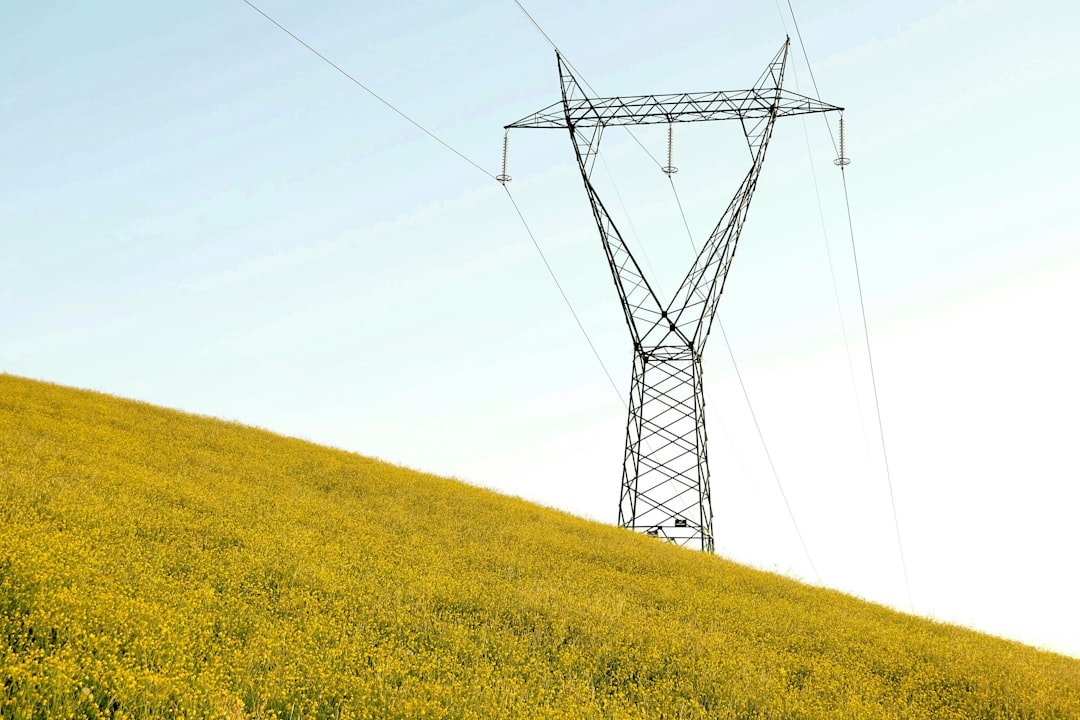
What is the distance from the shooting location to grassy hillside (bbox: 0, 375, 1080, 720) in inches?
308

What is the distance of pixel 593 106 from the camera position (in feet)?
96.4

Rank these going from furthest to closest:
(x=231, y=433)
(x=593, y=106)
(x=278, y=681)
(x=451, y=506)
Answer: (x=593, y=106) < (x=231, y=433) < (x=451, y=506) < (x=278, y=681)

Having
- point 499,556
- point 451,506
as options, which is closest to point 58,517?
point 499,556

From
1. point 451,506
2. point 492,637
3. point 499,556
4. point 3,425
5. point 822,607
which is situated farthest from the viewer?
point 451,506

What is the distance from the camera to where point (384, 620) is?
10.7 meters

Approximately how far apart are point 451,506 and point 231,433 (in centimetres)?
897

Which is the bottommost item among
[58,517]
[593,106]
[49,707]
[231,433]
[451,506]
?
[49,707]

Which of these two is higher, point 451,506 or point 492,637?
point 451,506

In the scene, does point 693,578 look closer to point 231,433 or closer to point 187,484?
point 187,484

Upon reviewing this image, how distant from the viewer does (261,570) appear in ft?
38.2

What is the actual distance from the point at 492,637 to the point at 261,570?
11.7 ft

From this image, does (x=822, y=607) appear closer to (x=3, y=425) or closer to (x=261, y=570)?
(x=261, y=570)

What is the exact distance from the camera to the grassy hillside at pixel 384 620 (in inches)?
308

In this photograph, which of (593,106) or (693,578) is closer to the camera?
(693,578)
